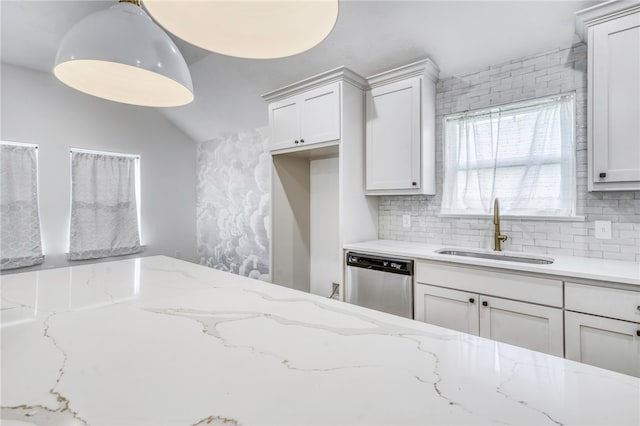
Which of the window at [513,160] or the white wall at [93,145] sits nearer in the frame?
the window at [513,160]

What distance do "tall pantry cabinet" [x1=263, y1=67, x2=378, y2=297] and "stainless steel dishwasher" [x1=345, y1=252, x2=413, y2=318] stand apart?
0.41ft

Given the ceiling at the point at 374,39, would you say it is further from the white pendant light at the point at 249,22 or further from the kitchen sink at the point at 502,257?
the white pendant light at the point at 249,22

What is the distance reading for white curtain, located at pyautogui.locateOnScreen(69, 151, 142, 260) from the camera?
394 cm

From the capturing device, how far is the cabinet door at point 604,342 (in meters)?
1.51

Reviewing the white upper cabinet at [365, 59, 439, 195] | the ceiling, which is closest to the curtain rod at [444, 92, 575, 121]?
the white upper cabinet at [365, 59, 439, 195]

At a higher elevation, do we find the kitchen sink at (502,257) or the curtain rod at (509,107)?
the curtain rod at (509,107)

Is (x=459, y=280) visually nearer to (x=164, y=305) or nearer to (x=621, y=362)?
(x=621, y=362)

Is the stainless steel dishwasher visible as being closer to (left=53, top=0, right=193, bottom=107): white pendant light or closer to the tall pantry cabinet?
the tall pantry cabinet

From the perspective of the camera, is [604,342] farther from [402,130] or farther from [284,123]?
[284,123]

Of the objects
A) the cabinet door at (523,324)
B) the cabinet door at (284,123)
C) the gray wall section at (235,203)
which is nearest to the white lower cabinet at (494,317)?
the cabinet door at (523,324)

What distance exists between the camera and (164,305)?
1104mm

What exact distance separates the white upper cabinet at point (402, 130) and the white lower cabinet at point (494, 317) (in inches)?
35.4

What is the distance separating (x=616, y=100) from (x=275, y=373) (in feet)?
7.77

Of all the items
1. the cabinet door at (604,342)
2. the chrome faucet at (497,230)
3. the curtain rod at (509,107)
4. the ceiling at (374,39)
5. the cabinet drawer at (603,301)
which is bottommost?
the cabinet door at (604,342)
